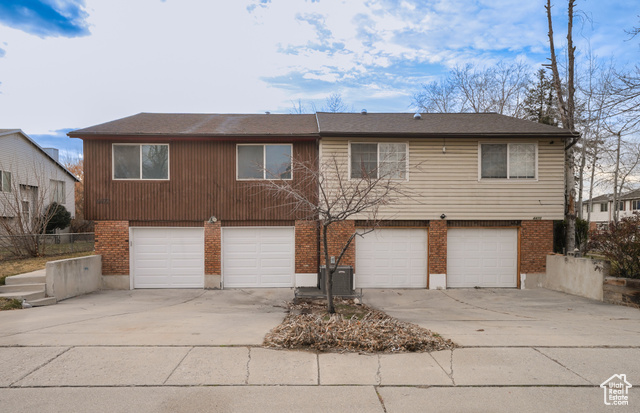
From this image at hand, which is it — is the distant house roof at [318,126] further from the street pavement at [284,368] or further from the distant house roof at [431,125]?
the street pavement at [284,368]

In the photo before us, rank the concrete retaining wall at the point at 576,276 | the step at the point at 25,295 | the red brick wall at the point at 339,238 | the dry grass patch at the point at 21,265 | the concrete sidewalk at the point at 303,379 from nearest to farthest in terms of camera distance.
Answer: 1. the concrete sidewalk at the point at 303,379
2. the step at the point at 25,295
3. the concrete retaining wall at the point at 576,276
4. the dry grass patch at the point at 21,265
5. the red brick wall at the point at 339,238

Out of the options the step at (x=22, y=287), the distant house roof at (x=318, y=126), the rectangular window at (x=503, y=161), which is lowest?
the step at (x=22, y=287)

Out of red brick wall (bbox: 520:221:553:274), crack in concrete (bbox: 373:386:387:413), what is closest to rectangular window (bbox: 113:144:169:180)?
crack in concrete (bbox: 373:386:387:413)

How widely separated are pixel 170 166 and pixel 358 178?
6.00 m

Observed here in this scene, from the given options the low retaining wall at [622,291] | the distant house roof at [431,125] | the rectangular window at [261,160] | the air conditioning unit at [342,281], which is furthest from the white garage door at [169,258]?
the low retaining wall at [622,291]

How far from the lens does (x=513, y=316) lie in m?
8.59

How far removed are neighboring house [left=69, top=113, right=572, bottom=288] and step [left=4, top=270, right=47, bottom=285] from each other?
2.01 meters

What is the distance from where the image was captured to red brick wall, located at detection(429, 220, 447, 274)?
12.3 metres

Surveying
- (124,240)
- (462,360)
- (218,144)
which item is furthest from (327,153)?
(462,360)

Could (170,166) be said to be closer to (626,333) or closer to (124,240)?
(124,240)

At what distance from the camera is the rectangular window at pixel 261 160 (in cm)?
1236

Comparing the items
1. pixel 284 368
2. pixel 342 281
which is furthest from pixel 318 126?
pixel 284 368

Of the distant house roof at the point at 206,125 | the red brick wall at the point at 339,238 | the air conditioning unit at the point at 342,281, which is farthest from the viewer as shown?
the red brick wall at the point at 339,238

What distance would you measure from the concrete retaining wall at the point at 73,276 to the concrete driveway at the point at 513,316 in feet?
27.0
